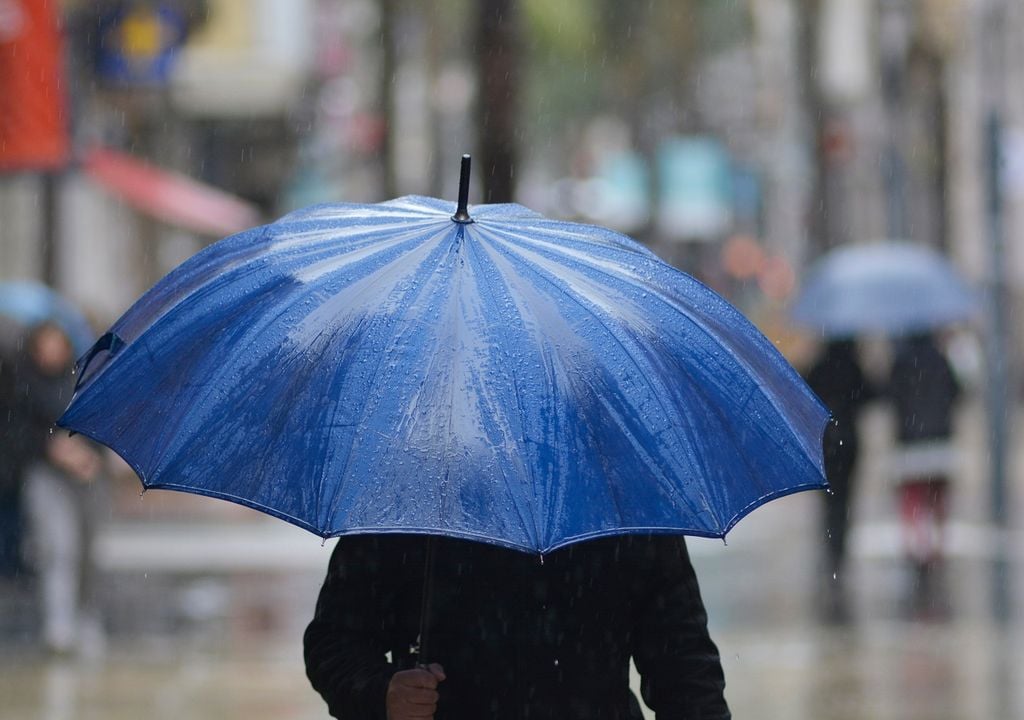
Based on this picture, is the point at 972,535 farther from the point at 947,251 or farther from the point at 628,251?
the point at 947,251

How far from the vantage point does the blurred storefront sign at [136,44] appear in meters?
18.8

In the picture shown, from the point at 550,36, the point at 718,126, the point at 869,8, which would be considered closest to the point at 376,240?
the point at 869,8

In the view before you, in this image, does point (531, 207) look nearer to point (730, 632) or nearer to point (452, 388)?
point (730, 632)

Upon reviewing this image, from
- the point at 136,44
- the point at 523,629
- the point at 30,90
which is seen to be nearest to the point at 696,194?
the point at 136,44

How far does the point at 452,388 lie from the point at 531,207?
12.2 m

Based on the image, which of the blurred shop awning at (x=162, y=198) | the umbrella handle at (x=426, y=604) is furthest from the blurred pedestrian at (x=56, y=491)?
the umbrella handle at (x=426, y=604)

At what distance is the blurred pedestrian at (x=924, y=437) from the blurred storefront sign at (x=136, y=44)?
7.92 meters

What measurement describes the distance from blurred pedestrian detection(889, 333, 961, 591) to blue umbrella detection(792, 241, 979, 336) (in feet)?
0.83

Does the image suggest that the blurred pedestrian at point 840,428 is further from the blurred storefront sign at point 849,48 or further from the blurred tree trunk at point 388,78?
the blurred storefront sign at point 849,48

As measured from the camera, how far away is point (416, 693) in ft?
11.2

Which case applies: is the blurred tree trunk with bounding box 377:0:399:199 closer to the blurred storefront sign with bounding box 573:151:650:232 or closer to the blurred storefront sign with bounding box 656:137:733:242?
the blurred storefront sign with bounding box 656:137:733:242

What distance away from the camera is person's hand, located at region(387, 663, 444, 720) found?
3.40 m

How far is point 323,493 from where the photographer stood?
3215mm

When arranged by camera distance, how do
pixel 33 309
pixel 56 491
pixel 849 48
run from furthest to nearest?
pixel 849 48
pixel 33 309
pixel 56 491
